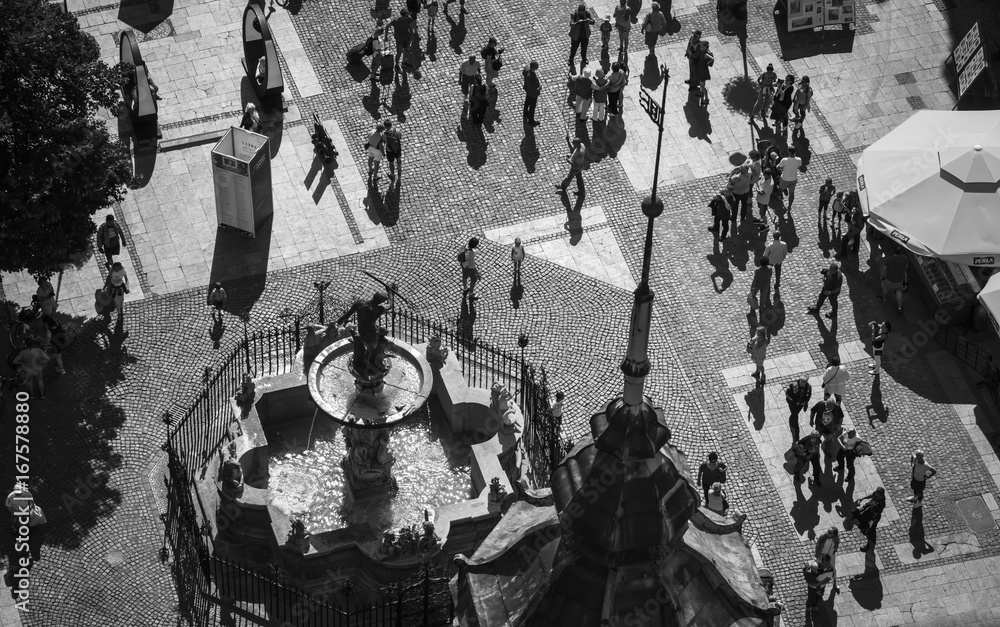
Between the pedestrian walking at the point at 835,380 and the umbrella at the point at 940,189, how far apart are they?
457 cm

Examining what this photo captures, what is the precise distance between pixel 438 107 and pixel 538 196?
513 centimetres

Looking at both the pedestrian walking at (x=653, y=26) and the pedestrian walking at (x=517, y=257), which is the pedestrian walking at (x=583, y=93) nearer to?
the pedestrian walking at (x=653, y=26)

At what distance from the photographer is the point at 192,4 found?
5378 centimetres

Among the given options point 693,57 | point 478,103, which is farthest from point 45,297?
point 693,57

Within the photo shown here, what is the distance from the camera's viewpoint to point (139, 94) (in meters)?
48.6

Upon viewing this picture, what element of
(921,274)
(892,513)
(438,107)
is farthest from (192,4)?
(892,513)

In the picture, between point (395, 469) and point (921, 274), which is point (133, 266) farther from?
point (921, 274)

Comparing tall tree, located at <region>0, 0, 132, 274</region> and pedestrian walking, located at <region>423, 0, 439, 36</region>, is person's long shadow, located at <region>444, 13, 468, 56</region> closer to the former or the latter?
pedestrian walking, located at <region>423, 0, 439, 36</region>

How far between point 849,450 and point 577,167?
13193mm

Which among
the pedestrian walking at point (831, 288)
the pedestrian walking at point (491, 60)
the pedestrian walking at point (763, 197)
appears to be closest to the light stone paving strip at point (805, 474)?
the pedestrian walking at point (831, 288)

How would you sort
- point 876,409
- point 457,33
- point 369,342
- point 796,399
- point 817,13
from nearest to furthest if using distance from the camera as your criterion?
point 369,342
point 796,399
point 876,409
point 457,33
point 817,13

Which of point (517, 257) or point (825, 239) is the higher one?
point (517, 257)

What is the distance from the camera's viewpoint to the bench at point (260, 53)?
164 ft

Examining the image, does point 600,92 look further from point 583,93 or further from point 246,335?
point 246,335
